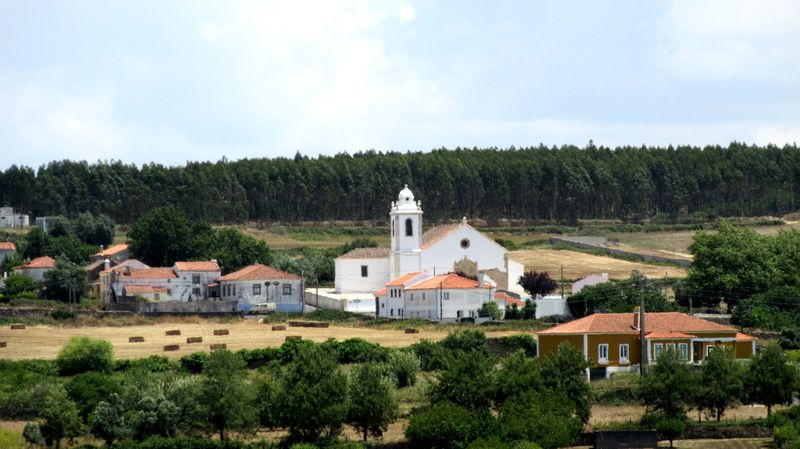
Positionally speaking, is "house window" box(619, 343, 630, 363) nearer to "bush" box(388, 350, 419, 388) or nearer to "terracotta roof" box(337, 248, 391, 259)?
"bush" box(388, 350, 419, 388)

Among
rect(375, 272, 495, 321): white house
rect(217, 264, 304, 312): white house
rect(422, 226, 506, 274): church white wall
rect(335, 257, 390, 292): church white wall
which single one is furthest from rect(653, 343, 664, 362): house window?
rect(335, 257, 390, 292): church white wall

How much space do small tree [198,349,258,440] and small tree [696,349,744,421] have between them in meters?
17.3

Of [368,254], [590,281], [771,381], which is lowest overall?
[771,381]

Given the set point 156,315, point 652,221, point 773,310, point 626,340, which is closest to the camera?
point 626,340

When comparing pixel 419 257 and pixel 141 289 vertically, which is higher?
pixel 419 257

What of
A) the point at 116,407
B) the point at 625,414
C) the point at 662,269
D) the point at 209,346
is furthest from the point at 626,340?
the point at 662,269

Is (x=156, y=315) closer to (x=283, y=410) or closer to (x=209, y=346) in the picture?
(x=209, y=346)

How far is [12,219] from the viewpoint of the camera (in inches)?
5369

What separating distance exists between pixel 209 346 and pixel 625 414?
21.1m

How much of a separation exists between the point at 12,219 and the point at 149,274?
43.8 m

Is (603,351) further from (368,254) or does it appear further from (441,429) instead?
(368,254)

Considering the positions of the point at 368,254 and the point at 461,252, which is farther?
the point at 368,254

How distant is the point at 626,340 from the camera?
7019 centimetres

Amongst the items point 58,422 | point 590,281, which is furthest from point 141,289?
point 58,422
